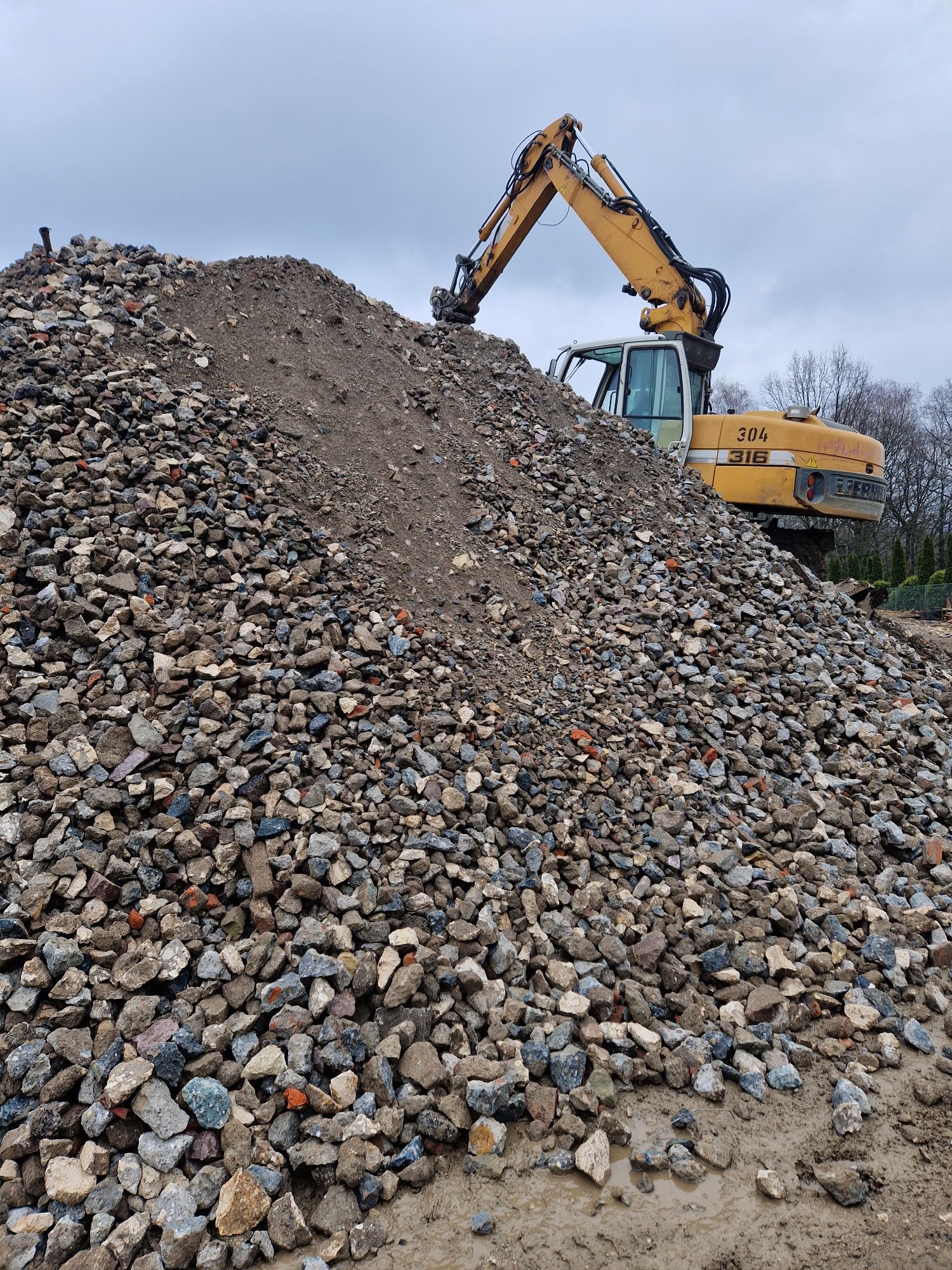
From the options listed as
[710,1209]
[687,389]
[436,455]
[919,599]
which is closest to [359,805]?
[710,1209]

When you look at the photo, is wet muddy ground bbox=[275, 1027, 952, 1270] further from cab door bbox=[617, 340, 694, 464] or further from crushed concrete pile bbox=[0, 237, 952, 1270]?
cab door bbox=[617, 340, 694, 464]

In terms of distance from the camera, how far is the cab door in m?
8.64

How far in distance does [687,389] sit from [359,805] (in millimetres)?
6617

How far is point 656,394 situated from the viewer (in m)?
8.82

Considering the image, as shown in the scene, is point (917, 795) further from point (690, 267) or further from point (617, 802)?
point (690, 267)

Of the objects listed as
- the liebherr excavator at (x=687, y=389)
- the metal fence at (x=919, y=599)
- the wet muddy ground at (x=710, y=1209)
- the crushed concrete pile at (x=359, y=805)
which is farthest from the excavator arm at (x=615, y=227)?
the metal fence at (x=919, y=599)

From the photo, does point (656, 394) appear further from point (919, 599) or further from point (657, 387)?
point (919, 599)

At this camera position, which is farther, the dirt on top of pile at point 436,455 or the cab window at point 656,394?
the cab window at point 656,394

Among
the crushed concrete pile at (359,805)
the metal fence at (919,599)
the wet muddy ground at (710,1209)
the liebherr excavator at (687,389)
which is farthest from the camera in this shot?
the metal fence at (919,599)

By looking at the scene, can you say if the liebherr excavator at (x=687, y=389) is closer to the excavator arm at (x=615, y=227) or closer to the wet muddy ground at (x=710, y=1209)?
the excavator arm at (x=615, y=227)

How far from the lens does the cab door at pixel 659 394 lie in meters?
8.64

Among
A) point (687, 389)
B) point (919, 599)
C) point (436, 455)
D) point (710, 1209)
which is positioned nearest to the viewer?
point (710, 1209)

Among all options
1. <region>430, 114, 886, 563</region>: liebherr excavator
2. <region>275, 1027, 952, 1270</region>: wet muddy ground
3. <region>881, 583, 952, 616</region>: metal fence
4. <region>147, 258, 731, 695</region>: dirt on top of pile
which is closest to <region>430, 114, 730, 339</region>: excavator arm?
<region>430, 114, 886, 563</region>: liebherr excavator

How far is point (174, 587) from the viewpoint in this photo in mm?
4523
